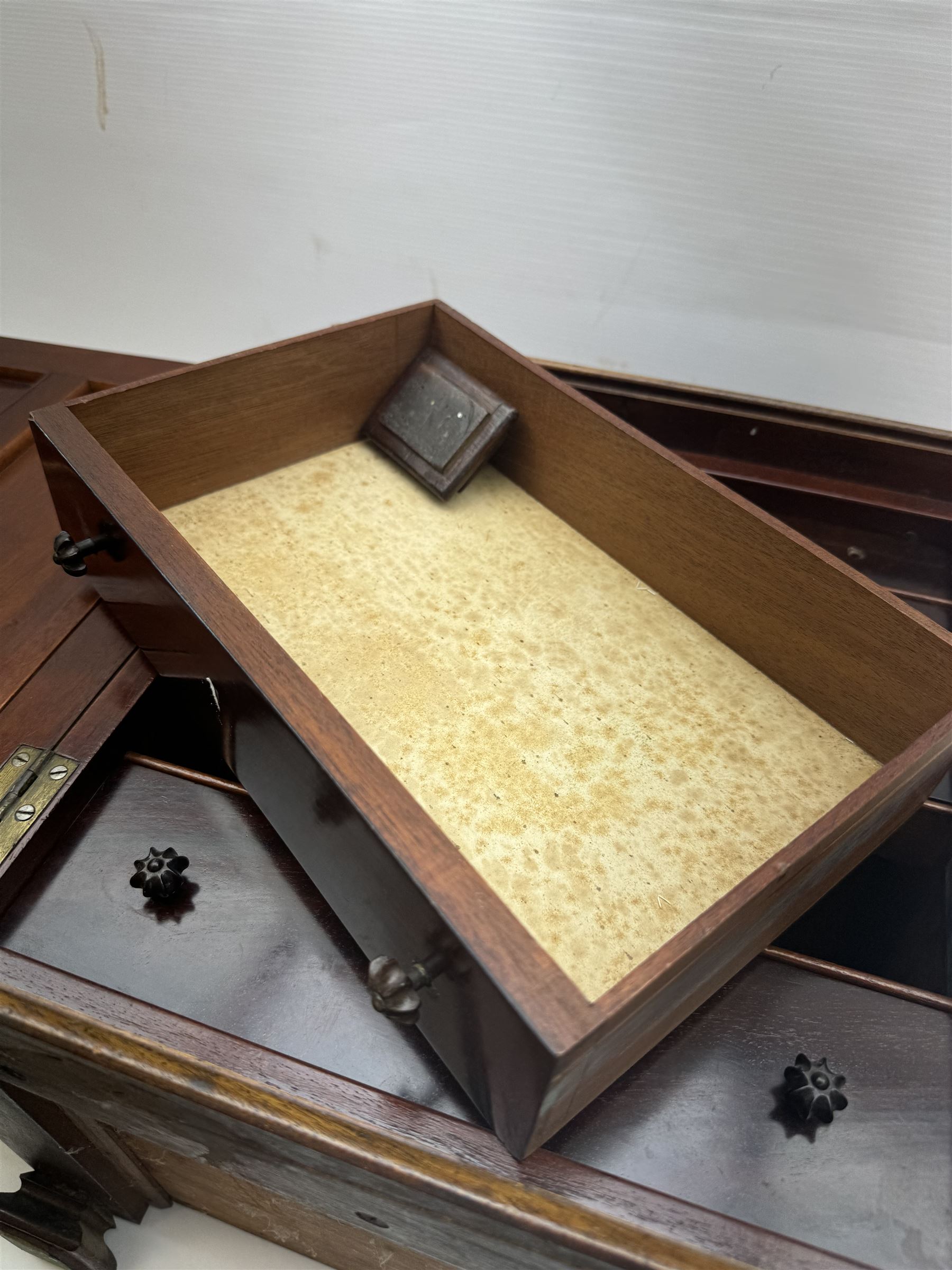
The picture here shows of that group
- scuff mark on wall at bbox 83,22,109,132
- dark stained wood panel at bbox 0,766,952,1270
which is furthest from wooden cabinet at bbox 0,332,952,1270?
scuff mark on wall at bbox 83,22,109,132

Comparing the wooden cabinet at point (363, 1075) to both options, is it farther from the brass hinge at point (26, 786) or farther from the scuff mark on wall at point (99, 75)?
the scuff mark on wall at point (99, 75)

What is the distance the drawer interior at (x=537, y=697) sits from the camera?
38.6 inches

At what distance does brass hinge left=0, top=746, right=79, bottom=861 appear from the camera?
0.99m

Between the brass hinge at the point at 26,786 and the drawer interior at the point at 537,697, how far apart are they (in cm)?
31

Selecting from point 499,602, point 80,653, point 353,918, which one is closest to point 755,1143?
point 353,918

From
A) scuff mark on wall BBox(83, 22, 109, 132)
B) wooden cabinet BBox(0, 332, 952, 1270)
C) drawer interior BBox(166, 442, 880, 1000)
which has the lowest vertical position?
wooden cabinet BBox(0, 332, 952, 1270)

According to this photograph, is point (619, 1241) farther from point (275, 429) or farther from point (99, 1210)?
point (275, 429)

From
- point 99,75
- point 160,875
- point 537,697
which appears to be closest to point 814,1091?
point 537,697

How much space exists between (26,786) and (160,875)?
8.1 inches

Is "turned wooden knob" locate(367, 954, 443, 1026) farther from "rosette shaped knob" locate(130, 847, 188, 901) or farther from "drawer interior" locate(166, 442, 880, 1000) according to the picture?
"rosette shaped knob" locate(130, 847, 188, 901)

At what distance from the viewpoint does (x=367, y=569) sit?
133 centimetres

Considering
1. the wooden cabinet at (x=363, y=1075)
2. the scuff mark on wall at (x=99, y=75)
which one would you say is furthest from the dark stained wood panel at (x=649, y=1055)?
the scuff mark on wall at (x=99, y=75)

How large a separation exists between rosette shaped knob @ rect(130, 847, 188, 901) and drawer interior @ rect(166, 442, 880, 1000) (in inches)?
9.9

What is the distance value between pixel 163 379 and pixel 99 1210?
1.15 metres
